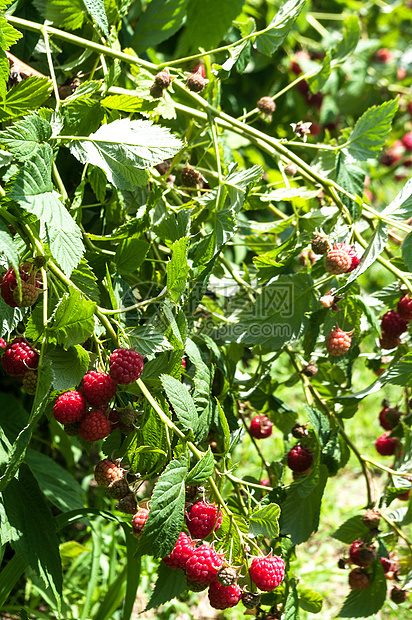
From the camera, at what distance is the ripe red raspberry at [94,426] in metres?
0.83

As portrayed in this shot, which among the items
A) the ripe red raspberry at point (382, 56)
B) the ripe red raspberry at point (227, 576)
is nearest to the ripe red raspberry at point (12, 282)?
the ripe red raspberry at point (227, 576)

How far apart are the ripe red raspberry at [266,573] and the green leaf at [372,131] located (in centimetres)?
72

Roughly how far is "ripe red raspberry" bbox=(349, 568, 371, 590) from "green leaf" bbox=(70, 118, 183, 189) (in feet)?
2.87

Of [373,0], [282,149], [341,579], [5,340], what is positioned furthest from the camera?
[373,0]

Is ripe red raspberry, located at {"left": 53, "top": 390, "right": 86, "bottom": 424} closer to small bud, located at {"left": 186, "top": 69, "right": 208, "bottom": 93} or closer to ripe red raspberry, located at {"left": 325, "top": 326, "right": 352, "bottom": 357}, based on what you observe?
ripe red raspberry, located at {"left": 325, "top": 326, "right": 352, "bottom": 357}

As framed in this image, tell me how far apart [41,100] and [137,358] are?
39 centimetres

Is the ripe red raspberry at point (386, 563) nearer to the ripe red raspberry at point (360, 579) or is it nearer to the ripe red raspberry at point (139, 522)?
the ripe red raspberry at point (360, 579)

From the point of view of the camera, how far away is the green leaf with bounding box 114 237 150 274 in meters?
0.97

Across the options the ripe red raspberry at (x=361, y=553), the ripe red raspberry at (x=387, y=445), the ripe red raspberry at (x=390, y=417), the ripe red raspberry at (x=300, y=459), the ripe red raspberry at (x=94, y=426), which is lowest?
the ripe red raspberry at (x=361, y=553)

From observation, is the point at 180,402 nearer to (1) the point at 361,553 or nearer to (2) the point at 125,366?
(2) the point at 125,366

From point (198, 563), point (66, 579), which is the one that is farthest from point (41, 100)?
point (66, 579)

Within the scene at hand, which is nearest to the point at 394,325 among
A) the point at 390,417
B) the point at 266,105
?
the point at 390,417

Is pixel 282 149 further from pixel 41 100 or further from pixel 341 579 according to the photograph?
pixel 341 579

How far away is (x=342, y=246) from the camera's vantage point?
1.05 metres
